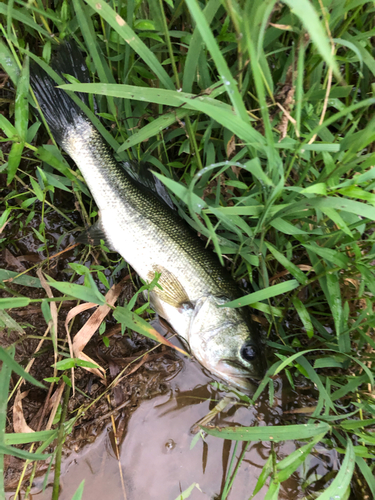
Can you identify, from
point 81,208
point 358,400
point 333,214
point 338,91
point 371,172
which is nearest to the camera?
point 371,172

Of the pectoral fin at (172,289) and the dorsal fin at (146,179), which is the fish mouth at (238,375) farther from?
the dorsal fin at (146,179)

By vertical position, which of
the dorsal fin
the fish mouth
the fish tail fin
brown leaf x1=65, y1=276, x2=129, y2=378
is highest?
the fish tail fin

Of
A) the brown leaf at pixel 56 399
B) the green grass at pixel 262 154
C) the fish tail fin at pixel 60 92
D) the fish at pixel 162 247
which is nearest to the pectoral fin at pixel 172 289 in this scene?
the fish at pixel 162 247

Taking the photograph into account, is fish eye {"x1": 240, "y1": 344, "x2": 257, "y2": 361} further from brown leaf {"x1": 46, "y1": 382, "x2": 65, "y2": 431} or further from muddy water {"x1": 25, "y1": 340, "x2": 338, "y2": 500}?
brown leaf {"x1": 46, "y1": 382, "x2": 65, "y2": 431}

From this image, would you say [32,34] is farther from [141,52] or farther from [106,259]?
[106,259]

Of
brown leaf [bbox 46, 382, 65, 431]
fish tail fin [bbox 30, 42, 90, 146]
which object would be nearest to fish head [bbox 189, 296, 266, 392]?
brown leaf [bbox 46, 382, 65, 431]

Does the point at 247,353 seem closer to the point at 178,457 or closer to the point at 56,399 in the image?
the point at 178,457

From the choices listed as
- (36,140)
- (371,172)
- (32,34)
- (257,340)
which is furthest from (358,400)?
(32,34)
